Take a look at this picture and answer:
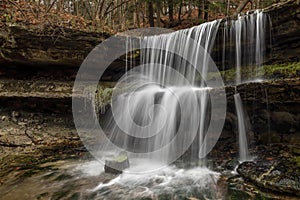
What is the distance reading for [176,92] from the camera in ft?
20.3

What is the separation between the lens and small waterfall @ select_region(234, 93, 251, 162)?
507 centimetres

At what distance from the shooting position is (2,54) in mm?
7152

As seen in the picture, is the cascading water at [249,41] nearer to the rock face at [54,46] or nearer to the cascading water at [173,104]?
the cascading water at [173,104]

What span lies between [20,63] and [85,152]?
3.69m

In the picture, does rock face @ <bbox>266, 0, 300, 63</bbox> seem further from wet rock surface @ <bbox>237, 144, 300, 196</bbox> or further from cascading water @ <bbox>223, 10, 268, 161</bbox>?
wet rock surface @ <bbox>237, 144, 300, 196</bbox>

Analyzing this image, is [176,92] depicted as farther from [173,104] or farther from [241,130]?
[241,130]

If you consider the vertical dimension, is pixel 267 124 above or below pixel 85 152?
above

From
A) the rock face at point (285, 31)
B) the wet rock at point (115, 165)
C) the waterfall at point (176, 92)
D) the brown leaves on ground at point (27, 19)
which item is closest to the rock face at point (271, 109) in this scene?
the waterfall at point (176, 92)

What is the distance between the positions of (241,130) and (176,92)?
71.8 inches

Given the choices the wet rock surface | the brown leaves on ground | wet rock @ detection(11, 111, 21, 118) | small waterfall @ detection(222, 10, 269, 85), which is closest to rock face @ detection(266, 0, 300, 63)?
small waterfall @ detection(222, 10, 269, 85)

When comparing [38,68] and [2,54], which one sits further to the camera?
[38,68]

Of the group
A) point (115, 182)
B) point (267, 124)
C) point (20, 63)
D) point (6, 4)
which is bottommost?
point (115, 182)

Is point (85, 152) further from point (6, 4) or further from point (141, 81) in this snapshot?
point (6, 4)

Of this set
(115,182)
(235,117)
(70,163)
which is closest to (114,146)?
(70,163)
